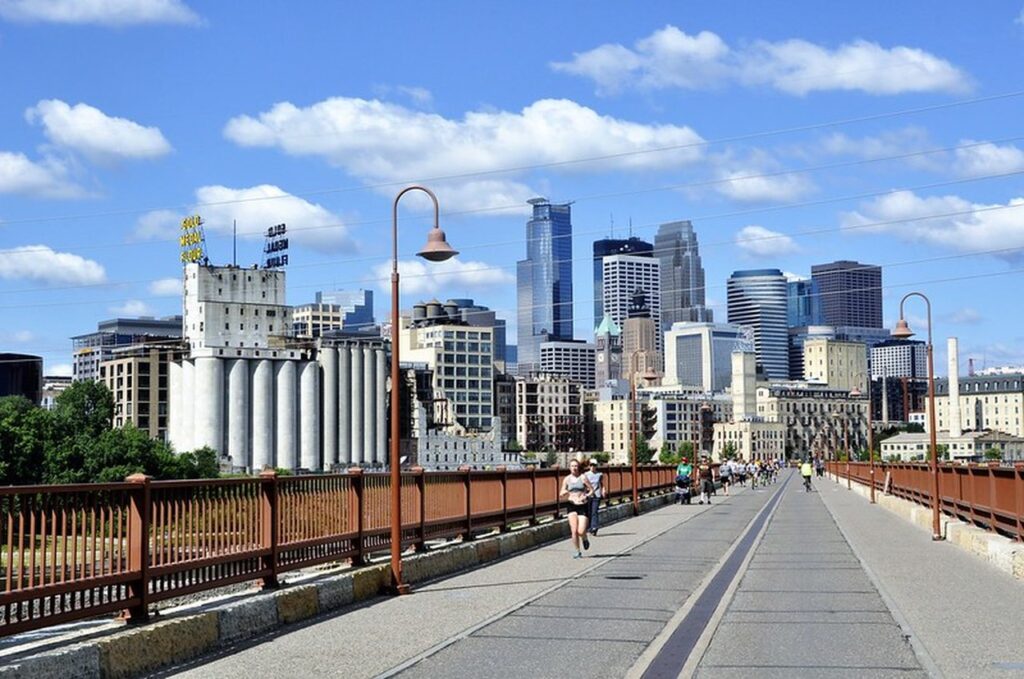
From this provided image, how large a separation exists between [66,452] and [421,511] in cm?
10327

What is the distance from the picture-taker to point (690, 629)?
14.5 m

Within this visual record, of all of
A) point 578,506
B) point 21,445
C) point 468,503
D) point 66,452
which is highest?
point 21,445

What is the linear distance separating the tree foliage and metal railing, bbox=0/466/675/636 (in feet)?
310

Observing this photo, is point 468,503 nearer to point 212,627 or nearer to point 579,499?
point 579,499

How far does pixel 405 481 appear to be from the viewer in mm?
20609

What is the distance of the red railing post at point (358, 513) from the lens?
1820cm

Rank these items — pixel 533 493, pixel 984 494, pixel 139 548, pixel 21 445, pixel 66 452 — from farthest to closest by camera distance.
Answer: pixel 66 452, pixel 21 445, pixel 533 493, pixel 984 494, pixel 139 548

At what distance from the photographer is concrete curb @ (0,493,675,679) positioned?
1034 cm

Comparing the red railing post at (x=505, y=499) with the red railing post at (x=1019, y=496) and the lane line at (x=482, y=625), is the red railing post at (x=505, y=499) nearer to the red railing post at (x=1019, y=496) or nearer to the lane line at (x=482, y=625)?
the lane line at (x=482, y=625)

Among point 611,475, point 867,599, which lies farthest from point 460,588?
→ point 611,475

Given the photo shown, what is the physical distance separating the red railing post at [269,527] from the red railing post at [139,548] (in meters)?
2.79

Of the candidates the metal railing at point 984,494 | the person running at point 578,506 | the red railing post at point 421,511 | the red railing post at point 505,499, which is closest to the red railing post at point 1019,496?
the metal railing at point 984,494

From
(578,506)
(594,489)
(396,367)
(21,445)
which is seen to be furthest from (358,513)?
(21,445)

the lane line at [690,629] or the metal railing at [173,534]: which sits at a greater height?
the metal railing at [173,534]
